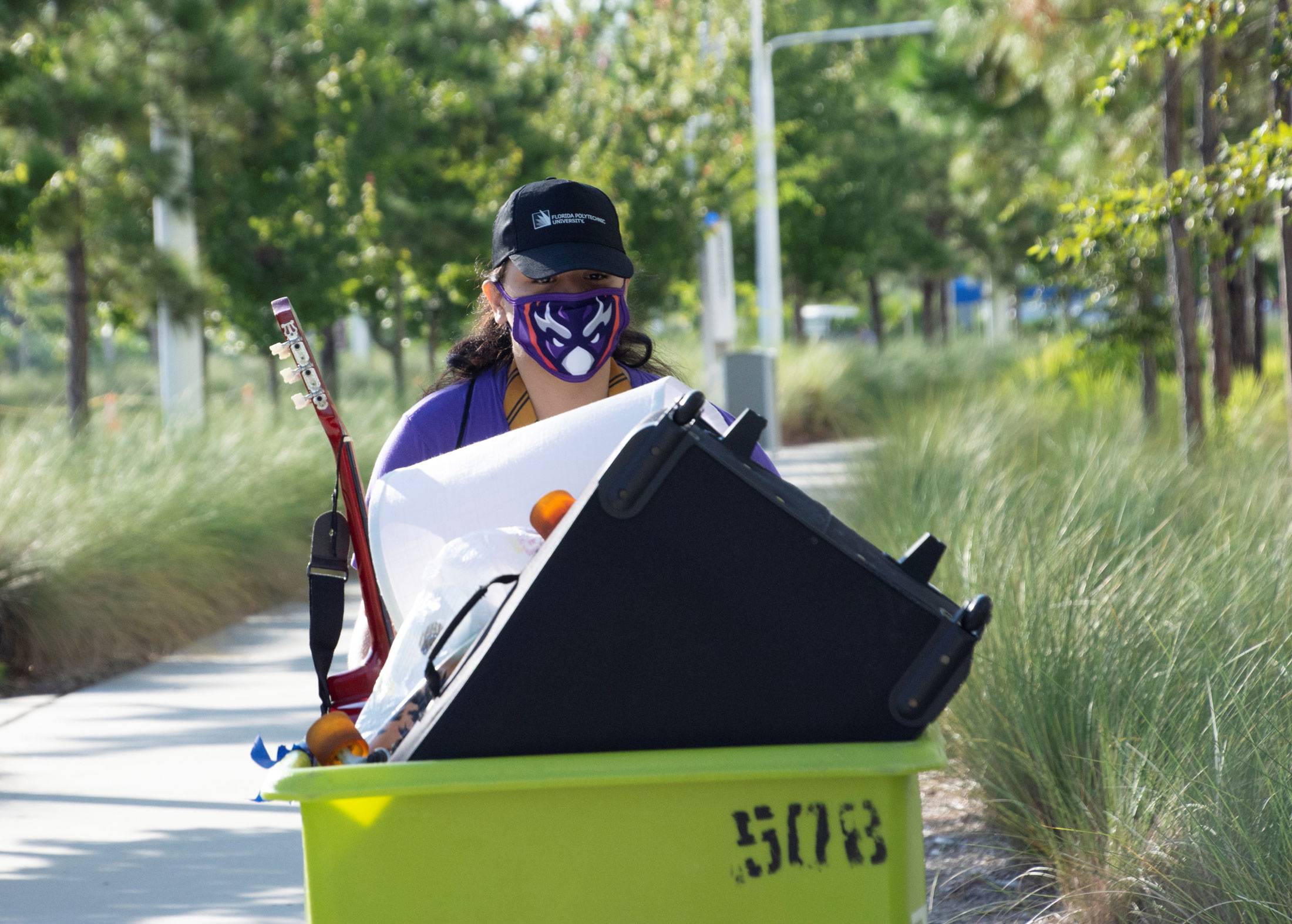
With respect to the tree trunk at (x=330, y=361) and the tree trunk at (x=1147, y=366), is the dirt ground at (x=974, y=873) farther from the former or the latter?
the tree trunk at (x=330, y=361)

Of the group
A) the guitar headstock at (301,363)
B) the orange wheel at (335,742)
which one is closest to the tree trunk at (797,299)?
the guitar headstock at (301,363)

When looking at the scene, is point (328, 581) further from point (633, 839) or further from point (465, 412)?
point (633, 839)

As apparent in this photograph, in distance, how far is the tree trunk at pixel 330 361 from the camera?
15.2 meters

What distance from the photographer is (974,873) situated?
3.99 meters

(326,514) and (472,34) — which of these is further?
(472,34)

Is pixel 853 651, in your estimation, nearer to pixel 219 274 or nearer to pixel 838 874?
pixel 838 874

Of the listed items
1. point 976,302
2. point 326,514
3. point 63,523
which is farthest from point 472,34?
point 976,302

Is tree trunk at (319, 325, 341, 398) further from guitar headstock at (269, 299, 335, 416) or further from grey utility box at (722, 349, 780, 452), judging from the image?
guitar headstock at (269, 299, 335, 416)

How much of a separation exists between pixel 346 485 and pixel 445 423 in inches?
10.0

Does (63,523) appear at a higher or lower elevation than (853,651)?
lower

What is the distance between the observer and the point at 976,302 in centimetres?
7162

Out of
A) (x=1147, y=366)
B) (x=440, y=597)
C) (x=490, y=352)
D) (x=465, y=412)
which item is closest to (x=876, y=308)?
(x=1147, y=366)

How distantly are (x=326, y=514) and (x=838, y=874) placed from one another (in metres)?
1.20

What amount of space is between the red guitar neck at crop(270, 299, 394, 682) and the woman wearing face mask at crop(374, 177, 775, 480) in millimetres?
74
